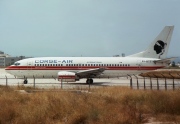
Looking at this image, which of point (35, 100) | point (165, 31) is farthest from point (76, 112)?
point (165, 31)

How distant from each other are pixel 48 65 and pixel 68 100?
20.8 meters

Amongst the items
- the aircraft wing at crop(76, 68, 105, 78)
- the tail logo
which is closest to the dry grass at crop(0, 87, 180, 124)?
the aircraft wing at crop(76, 68, 105, 78)

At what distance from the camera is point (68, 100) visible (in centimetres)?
1433

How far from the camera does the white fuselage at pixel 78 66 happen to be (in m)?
34.6

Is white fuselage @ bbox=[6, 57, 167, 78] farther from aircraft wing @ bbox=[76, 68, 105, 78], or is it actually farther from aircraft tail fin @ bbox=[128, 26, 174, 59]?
aircraft tail fin @ bbox=[128, 26, 174, 59]

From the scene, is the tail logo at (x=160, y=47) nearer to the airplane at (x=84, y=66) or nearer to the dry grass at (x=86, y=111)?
the airplane at (x=84, y=66)

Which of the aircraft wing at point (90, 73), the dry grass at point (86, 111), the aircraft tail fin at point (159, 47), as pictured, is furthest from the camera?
the aircraft tail fin at point (159, 47)

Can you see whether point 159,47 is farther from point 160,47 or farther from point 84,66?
point 84,66

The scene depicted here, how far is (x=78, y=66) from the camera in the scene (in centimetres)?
3497

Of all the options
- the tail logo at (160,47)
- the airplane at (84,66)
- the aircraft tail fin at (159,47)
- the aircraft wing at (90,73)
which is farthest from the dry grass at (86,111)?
the tail logo at (160,47)

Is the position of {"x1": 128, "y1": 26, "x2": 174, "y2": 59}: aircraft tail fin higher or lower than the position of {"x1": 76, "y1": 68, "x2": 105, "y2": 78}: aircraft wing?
higher

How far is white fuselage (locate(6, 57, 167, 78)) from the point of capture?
3462 centimetres

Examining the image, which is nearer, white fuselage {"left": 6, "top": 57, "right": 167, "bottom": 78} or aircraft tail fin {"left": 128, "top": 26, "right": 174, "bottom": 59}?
white fuselage {"left": 6, "top": 57, "right": 167, "bottom": 78}

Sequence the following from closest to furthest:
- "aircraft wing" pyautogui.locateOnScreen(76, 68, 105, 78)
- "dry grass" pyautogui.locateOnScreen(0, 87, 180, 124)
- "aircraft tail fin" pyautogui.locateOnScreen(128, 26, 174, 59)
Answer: "dry grass" pyautogui.locateOnScreen(0, 87, 180, 124), "aircraft wing" pyautogui.locateOnScreen(76, 68, 105, 78), "aircraft tail fin" pyautogui.locateOnScreen(128, 26, 174, 59)
